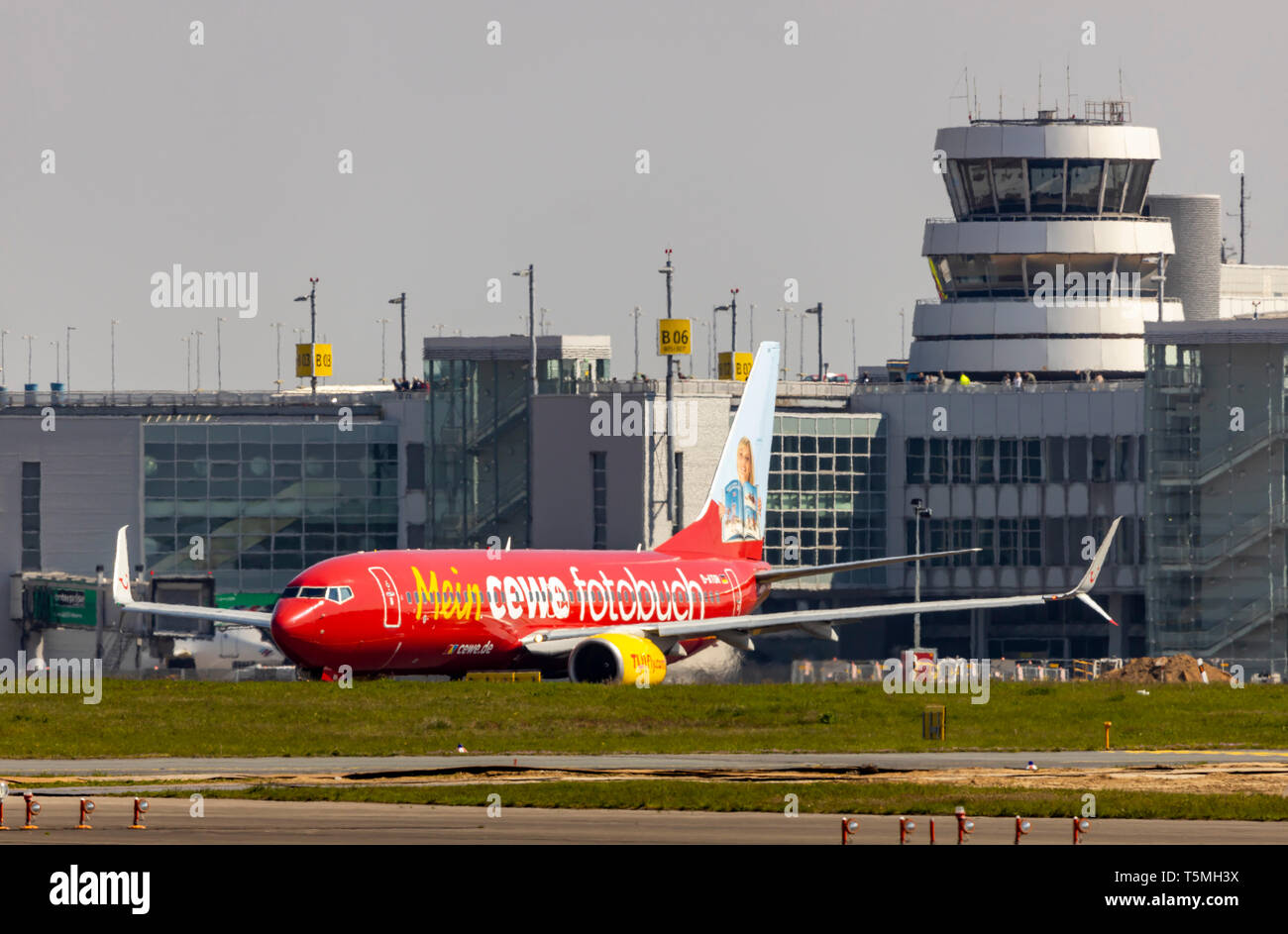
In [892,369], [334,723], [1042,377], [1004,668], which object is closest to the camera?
[334,723]

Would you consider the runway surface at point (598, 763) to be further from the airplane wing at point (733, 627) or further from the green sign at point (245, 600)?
the green sign at point (245, 600)

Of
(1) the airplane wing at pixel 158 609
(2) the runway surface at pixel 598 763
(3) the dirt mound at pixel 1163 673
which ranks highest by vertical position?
(1) the airplane wing at pixel 158 609

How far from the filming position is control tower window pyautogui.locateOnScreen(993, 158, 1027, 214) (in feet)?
460

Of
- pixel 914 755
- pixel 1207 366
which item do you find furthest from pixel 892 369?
pixel 914 755

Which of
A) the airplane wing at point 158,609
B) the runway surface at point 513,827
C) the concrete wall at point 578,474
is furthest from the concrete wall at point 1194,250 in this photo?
the runway surface at point 513,827

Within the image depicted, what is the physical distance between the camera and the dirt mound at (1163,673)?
289 feet

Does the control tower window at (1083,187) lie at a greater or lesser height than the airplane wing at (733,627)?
greater

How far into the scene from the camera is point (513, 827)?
114 ft

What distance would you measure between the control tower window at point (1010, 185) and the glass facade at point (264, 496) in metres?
40.3

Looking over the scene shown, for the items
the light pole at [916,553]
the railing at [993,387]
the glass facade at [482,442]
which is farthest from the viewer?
the railing at [993,387]

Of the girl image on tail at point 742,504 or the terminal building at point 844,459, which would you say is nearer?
the girl image on tail at point 742,504
